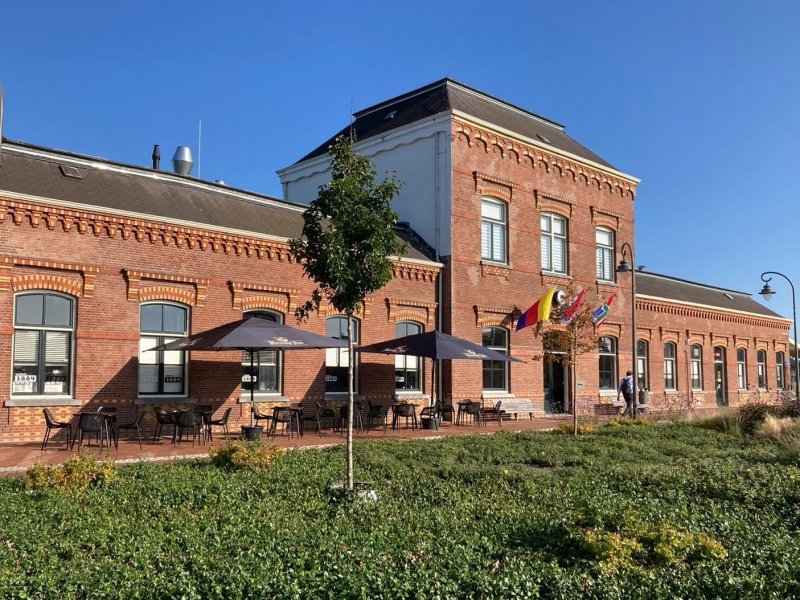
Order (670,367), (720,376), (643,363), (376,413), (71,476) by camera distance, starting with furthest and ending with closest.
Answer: (720,376) < (670,367) < (643,363) < (376,413) < (71,476)

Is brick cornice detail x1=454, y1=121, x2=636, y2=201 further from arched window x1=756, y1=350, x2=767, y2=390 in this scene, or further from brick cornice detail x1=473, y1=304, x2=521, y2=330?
arched window x1=756, y1=350, x2=767, y2=390

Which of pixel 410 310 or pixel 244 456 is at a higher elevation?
pixel 410 310

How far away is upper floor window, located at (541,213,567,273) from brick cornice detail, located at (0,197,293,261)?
10.3m

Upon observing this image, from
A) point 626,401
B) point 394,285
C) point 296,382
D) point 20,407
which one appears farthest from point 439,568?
point 626,401

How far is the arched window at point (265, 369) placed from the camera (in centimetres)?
1823

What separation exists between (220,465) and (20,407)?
19.1ft

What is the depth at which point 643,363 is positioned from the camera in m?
30.6

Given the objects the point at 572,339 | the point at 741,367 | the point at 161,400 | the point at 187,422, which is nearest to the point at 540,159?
the point at 572,339

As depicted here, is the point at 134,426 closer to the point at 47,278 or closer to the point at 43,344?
the point at 43,344

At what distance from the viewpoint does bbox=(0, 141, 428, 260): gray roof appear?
16.0 metres

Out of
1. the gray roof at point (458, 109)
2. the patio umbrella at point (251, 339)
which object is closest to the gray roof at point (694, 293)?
the gray roof at point (458, 109)

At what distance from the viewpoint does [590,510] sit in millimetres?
7309

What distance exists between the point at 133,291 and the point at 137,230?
1.35m

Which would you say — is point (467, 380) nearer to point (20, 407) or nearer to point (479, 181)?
point (479, 181)
